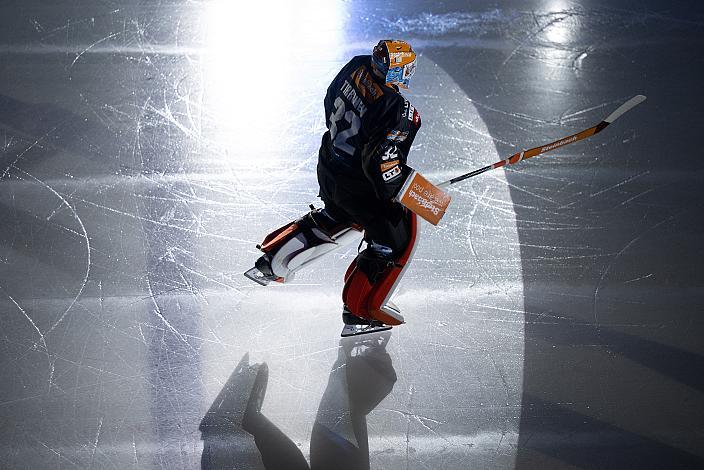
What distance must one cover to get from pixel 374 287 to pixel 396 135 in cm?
77

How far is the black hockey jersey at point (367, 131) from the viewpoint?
3.03 metres

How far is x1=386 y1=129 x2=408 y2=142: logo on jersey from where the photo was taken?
3.03 m

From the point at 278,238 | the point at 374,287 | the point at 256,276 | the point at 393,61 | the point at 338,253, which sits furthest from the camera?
the point at 338,253

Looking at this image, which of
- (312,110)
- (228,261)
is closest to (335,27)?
(312,110)

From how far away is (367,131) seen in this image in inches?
120

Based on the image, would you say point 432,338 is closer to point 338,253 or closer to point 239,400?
point 338,253

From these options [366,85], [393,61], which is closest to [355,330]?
[366,85]

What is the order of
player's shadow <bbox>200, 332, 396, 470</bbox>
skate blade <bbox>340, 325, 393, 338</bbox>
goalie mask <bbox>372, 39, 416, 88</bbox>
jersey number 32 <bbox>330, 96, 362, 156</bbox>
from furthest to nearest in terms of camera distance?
skate blade <bbox>340, 325, 393, 338</bbox> < player's shadow <bbox>200, 332, 396, 470</bbox> < jersey number 32 <bbox>330, 96, 362, 156</bbox> < goalie mask <bbox>372, 39, 416, 88</bbox>

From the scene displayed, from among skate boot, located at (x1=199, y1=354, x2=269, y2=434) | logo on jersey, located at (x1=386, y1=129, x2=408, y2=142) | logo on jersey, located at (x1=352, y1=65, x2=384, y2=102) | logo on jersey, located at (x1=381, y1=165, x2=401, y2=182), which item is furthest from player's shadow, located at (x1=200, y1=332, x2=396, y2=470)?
logo on jersey, located at (x1=352, y1=65, x2=384, y2=102)

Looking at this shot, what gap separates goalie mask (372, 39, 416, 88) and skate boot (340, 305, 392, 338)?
1121 mm

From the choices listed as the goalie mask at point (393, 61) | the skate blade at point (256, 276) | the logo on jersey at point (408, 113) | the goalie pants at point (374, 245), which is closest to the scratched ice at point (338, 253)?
the skate blade at point (256, 276)

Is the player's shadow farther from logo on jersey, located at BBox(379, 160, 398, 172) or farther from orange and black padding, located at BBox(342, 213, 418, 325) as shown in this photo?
logo on jersey, located at BBox(379, 160, 398, 172)

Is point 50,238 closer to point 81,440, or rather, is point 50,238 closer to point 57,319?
point 57,319

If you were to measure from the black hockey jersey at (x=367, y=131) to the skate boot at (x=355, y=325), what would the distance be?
654 millimetres
